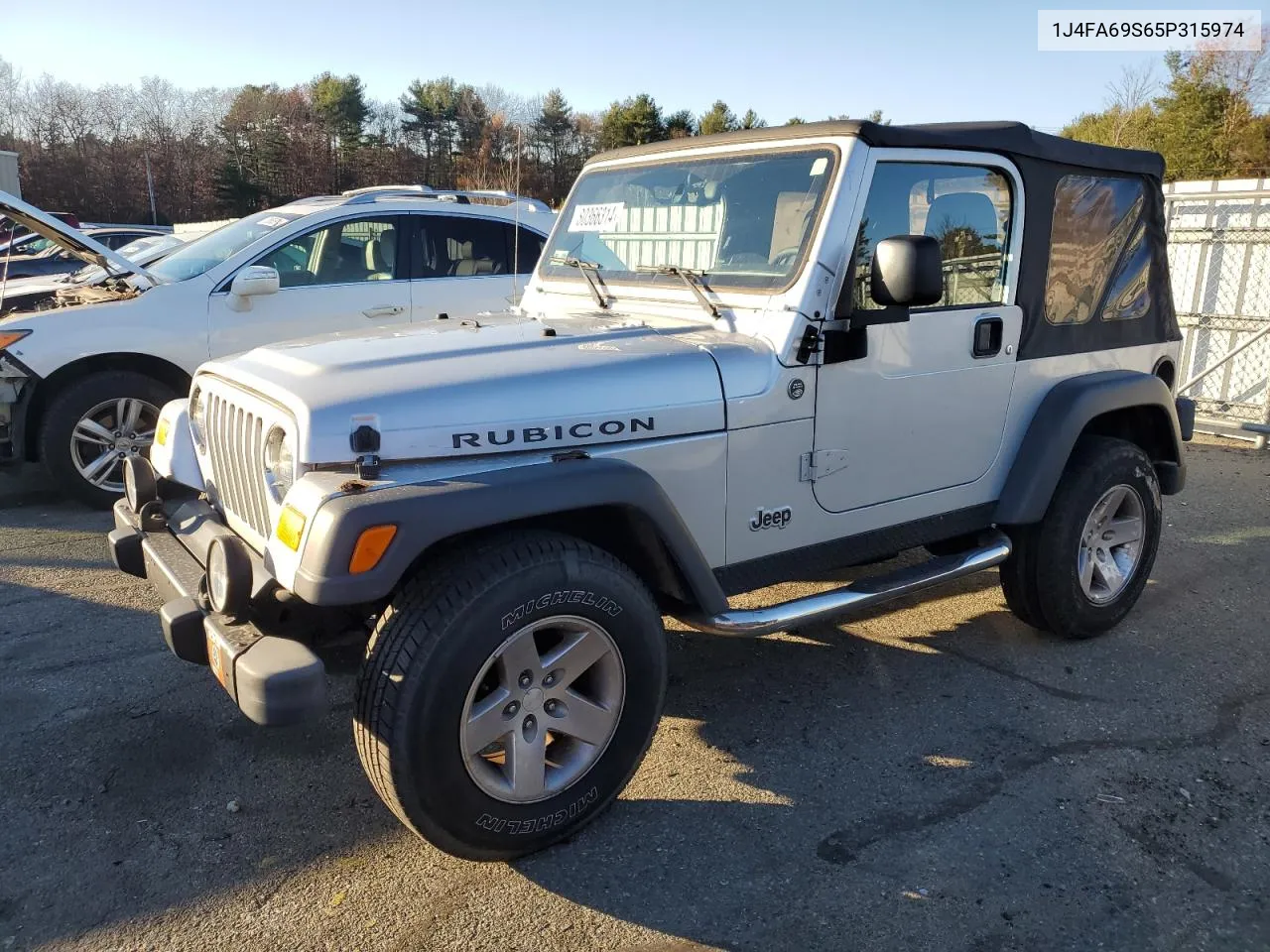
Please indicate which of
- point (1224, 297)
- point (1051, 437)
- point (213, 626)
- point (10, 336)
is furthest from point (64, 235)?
point (1224, 297)

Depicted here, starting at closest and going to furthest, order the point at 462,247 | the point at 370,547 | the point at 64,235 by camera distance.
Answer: the point at 370,547 < the point at 64,235 < the point at 462,247

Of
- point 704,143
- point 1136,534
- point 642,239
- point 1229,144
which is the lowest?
point 1136,534

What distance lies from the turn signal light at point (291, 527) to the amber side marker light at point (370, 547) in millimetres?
181

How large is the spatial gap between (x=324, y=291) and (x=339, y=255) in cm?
28

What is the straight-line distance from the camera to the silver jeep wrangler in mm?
2441

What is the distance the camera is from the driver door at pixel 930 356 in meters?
3.25

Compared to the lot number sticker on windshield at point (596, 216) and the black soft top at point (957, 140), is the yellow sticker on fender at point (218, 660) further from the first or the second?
the black soft top at point (957, 140)

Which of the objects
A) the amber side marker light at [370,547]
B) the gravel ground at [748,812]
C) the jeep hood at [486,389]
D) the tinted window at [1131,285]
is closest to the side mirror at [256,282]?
the gravel ground at [748,812]

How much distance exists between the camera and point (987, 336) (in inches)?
143

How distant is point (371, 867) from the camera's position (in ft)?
8.87

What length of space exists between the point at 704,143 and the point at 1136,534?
8.81ft

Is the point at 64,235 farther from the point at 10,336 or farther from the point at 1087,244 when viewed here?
the point at 1087,244

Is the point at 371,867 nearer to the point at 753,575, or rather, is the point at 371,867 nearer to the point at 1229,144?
the point at 753,575

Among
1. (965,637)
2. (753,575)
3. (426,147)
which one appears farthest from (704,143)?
(426,147)
